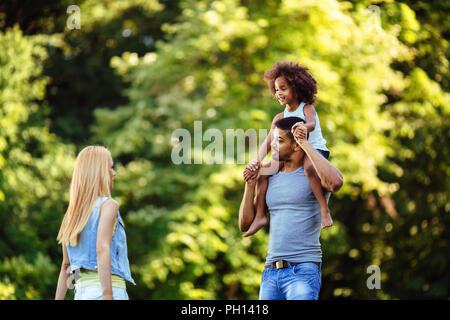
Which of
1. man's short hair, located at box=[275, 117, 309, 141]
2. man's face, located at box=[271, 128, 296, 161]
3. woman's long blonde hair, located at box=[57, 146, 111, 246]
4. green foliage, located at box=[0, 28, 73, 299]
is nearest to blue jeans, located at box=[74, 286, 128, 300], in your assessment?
woman's long blonde hair, located at box=[57, 146, 111, 246]

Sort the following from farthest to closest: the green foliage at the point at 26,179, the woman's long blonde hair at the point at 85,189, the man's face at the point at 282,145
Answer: the green foliage at the point at 26,179 < the woman's long blonde hair at the point at 85,189 < the man's face at the point at 282,145

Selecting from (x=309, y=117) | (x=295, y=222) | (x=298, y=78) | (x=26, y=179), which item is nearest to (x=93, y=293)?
(x=295, y=222)

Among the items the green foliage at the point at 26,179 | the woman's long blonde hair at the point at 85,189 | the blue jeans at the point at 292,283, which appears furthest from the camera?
the green foliage at the point at 26,179

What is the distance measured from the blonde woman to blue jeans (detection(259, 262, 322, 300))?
736 millimetres

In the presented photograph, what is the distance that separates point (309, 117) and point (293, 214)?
0.51 metres

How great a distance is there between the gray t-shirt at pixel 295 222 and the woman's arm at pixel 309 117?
23cm

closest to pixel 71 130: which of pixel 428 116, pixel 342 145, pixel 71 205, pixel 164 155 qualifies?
pixel 164 155

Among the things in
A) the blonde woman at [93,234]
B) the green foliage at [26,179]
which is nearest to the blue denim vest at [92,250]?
the blonde woman at [93,234]

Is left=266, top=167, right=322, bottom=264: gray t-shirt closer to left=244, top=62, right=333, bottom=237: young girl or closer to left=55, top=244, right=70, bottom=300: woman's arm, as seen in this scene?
left=244, top=62, right=333, bottom=237: young girl

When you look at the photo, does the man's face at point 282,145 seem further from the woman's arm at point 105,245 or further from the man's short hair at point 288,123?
the woman's arm at point 105,245

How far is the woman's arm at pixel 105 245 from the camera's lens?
2.98m

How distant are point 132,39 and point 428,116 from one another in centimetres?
715

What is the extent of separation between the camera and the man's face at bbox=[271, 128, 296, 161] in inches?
119

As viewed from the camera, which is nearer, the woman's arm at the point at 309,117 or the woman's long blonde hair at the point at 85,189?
the woman's arm at the point at 309,117
